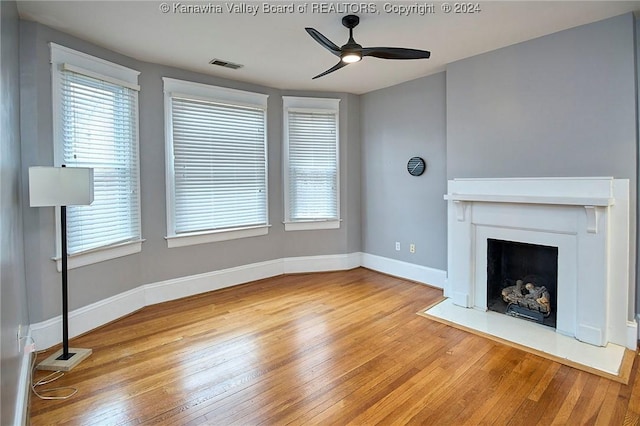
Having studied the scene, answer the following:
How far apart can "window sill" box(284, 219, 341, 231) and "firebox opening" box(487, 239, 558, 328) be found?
2166 millimetres

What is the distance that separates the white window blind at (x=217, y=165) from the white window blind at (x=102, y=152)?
0.47m

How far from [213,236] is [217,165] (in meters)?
0.86

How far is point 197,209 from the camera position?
13.3 feet

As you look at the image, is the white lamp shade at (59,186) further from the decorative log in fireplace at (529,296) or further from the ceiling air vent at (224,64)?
the decorative log in fireplace at (529,296)

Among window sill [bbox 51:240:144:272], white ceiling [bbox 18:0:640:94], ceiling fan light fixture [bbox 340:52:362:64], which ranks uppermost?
white ceiling [bbox 18:0:640:94]

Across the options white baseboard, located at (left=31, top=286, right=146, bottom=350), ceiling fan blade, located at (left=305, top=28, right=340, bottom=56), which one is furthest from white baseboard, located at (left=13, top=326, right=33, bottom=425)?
ceiling fan blade, located at (left=305, top=28, right=340, bottom=56)

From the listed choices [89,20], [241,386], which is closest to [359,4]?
[89,20]

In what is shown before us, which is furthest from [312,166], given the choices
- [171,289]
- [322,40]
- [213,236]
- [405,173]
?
[322,40]

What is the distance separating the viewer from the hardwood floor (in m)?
1.97

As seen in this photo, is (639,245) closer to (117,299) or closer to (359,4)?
(359,4)

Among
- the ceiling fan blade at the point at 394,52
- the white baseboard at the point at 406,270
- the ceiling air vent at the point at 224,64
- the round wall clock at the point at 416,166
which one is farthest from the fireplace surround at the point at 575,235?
Result: the ceiling air vent at the point at 224,64

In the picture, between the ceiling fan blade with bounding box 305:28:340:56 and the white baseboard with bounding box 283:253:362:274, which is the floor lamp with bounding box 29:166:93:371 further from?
the white baseboard with bounding box 283:253:362:274

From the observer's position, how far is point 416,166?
171 inches

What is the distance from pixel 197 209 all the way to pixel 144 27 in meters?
1.92
